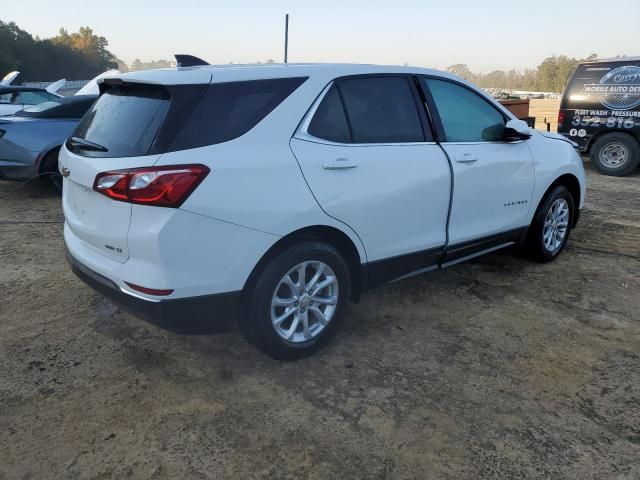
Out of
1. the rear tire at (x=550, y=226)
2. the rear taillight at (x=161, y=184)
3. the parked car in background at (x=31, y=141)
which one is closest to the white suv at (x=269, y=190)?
the rear taillight at (x=161, y=184)

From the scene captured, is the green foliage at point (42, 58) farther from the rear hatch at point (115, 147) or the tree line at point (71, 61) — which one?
the rear hatch at point (115, 147)

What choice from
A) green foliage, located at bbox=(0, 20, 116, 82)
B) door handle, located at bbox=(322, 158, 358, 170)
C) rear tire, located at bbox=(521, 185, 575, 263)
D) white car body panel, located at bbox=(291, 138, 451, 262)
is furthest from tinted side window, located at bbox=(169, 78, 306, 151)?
green foliage, located at bbox=(0, 20, 116, 82)

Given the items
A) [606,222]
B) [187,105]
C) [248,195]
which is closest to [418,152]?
[248,195]

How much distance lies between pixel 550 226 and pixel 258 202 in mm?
3182

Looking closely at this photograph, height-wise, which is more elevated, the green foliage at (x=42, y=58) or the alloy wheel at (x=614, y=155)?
the green foliage at (x=42, y=58)

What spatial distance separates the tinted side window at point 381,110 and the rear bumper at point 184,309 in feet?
4.05

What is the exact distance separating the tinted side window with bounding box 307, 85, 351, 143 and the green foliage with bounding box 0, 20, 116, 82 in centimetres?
5118

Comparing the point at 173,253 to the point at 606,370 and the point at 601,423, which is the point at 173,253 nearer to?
the point at 601,423

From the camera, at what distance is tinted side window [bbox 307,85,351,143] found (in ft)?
9.50

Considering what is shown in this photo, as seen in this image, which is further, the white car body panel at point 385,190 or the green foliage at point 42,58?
the green foliage at point 42,58

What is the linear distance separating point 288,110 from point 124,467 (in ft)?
6.23

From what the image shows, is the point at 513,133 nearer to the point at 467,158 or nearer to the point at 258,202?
the point at 467,158

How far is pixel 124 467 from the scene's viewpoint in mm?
2234

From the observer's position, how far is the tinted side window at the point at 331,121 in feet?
9.50
